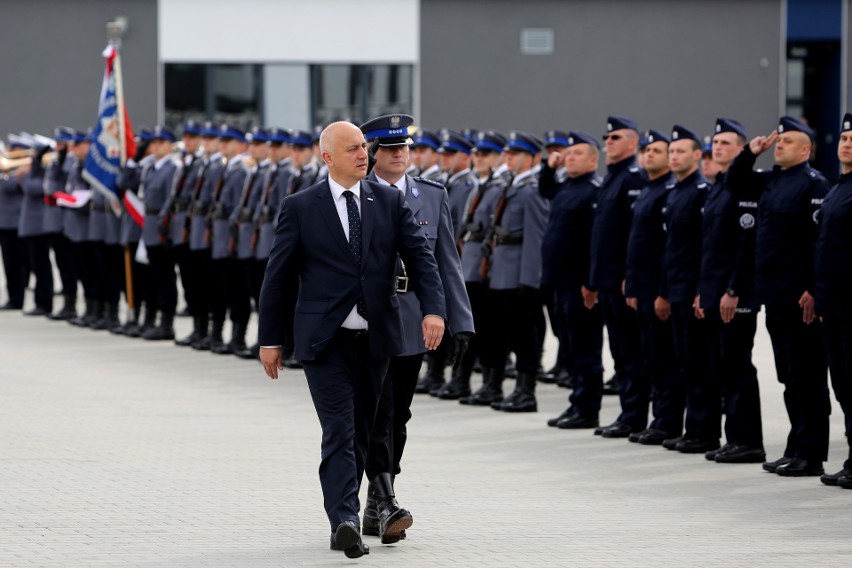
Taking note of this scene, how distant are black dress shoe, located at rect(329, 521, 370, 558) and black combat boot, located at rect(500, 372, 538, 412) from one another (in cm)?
616

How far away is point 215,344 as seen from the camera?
18.7m

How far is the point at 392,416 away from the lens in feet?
28.5

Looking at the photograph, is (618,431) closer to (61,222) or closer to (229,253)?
(229,253)

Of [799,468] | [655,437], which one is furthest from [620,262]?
[799,468]

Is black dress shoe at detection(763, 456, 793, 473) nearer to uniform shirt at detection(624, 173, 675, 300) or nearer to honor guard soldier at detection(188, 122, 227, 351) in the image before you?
uniform shirt at detection(624, 173, 675, 300)

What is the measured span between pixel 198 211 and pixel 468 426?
21.5ft

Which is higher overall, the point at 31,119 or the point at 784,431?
the point at 31,119

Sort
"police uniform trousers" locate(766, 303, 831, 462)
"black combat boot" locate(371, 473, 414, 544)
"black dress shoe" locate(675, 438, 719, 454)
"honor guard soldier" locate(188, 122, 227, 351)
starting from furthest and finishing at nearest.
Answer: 1. "honor guard soldier" locate(188, 122, 227, 351)
2. "black dress shoe" locate(675, 438, 719, 454)
3. "police uniform trousers" locate(766, 303, 831, 462)
4. "black combat boot" locate(371, 473, 414, 544)

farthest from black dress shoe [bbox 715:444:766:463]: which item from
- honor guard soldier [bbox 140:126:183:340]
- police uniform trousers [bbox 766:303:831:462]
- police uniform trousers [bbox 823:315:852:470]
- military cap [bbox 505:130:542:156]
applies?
honor guard soldier [bbox 140:126:183:340]

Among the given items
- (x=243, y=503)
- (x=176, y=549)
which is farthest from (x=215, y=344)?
(x=176, y=549)

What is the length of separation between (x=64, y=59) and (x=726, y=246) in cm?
2686

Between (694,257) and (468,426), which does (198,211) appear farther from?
(694,257)

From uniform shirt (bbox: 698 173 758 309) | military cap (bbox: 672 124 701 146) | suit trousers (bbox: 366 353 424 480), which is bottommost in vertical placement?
suit trousers (bbox: 366 353 424 480)

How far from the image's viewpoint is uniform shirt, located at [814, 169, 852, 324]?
10156 millimetres
